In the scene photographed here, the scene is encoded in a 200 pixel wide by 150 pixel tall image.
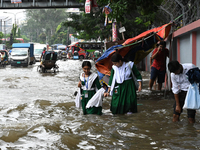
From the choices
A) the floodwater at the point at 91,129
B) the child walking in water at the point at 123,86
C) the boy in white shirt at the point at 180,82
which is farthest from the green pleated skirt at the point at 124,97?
the boy in white shirt at the point at 180,82

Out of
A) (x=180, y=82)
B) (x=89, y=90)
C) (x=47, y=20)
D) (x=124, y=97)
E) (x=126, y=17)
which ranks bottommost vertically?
(x=124, y=97)

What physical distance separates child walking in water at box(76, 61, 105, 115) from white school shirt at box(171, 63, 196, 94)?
1689 millimetres

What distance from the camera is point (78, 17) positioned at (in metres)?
31.7

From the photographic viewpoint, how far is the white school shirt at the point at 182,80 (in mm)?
5589

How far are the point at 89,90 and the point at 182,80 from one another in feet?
6.74

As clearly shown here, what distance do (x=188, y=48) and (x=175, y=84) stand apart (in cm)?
436

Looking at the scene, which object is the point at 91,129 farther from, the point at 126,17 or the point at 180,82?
the point at 126,17

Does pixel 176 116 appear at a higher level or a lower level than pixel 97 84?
lower

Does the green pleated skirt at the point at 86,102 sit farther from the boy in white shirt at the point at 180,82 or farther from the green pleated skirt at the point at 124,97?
the boy in white shirt at the point at 180,82

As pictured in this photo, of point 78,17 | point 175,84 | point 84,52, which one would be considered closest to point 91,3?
point 78,17

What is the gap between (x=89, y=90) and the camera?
7008 mm

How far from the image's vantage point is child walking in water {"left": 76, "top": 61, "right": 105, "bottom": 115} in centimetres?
690

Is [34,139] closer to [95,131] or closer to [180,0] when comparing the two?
[95,131]

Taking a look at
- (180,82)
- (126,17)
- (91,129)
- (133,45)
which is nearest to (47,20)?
(126,17)
